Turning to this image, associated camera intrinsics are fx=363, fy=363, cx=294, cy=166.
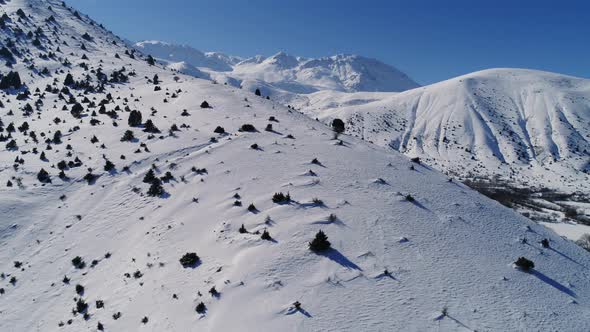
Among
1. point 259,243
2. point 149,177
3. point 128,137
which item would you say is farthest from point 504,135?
point 259,243

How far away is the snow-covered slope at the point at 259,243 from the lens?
1518cm

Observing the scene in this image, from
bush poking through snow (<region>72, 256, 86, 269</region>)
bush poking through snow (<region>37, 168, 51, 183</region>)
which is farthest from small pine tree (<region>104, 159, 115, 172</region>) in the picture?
bush poking through snow (<region>72, 256, 86, 269</region>)

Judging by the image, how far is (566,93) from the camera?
624 ft

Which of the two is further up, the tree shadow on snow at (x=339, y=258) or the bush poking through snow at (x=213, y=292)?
the tree shadow on snow at (x=339, y=258)

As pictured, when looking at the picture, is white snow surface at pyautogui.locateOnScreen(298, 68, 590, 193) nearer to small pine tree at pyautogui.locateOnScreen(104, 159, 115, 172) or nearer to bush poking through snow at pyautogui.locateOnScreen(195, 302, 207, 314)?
small pine tree at pyautogui.locateOnScreen(104, 159, 115, 172)

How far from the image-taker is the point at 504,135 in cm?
16612

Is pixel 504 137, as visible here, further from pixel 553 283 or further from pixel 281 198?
pixel 281 198

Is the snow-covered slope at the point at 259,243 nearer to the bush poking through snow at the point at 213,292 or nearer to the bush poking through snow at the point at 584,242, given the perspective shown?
the bush poking through snow at the point at 213,292

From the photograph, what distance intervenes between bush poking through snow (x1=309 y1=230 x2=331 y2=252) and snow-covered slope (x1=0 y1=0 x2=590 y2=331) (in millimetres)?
398

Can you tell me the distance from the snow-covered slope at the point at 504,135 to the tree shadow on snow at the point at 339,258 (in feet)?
409

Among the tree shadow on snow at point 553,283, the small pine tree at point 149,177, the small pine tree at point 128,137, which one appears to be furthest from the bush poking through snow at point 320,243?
the small pine tree at point 128,137

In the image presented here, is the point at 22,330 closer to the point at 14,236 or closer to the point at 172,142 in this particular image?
the point at 14,236

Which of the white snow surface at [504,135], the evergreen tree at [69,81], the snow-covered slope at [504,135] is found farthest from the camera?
the white snow surface at [504,135]

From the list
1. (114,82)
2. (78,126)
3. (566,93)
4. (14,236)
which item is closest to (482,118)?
(566,93)
